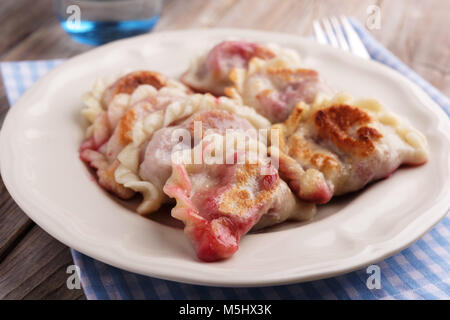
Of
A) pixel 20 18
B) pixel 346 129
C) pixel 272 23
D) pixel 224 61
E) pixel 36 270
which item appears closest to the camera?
pixel 36 270

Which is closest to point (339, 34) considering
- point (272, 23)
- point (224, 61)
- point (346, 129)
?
point (272, 23)

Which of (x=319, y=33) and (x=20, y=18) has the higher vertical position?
(x=319, y=33)

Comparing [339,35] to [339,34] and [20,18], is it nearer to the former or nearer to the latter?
[339,34]

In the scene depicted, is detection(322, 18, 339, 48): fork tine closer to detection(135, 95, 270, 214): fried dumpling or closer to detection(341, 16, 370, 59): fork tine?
detection(341, 16, 370, 59): fork tine

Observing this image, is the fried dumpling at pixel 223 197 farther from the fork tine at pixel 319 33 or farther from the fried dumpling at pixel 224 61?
the fork tine at pixel 319 33

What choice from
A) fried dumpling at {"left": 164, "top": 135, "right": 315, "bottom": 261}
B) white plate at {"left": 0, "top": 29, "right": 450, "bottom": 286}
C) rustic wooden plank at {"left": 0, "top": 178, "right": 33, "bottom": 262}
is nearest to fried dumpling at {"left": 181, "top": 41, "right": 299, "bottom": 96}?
white plate at {"left": 0, "top": 29, "right": 450, "bottom": 286}

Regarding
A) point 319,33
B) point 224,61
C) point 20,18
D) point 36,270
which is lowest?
point 20,18
